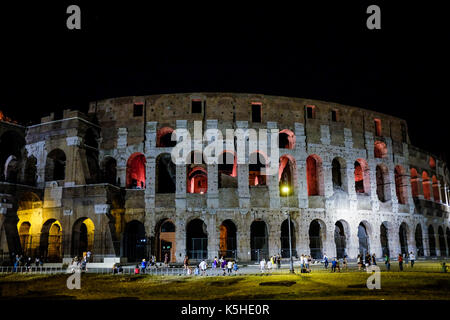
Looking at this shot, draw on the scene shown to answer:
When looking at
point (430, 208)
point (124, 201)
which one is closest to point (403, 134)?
point (430, 208)

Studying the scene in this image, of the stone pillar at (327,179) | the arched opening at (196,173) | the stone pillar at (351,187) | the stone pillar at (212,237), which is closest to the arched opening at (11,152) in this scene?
the arched opening at (196,173)

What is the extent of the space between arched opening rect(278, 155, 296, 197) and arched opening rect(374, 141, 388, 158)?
8.63 metres

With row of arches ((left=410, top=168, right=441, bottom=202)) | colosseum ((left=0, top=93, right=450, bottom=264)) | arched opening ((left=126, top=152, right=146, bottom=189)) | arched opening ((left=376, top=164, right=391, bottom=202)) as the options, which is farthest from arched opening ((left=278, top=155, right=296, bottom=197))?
row of arches ((left=410, top=168, right=441, bottom=202))

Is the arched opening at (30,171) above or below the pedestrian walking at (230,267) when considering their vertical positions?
above

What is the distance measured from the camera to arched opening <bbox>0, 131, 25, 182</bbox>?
31.1m

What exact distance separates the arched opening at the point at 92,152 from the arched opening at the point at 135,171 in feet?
8.27

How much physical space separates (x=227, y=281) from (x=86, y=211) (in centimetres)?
1427

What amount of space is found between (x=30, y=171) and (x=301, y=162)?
74.4 feet

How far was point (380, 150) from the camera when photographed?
35.6 meters

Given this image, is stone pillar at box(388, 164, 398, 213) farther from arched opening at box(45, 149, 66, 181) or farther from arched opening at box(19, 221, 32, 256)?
arched opening at box(19, 221, 32, 256)

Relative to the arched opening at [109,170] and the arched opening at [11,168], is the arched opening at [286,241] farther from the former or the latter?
the arched opening at [11,168]

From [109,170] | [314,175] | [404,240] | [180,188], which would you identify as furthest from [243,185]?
[404,240]

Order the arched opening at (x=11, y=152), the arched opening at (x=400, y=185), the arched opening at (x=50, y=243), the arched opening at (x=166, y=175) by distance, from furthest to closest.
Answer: the arched opening at (x=400, y=185)
the arched opening at (x=166, y=175)
the arched opening at (x=11, y=152)
the arched opening at (x=50, y=243)

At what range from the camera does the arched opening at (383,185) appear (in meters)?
34.5
